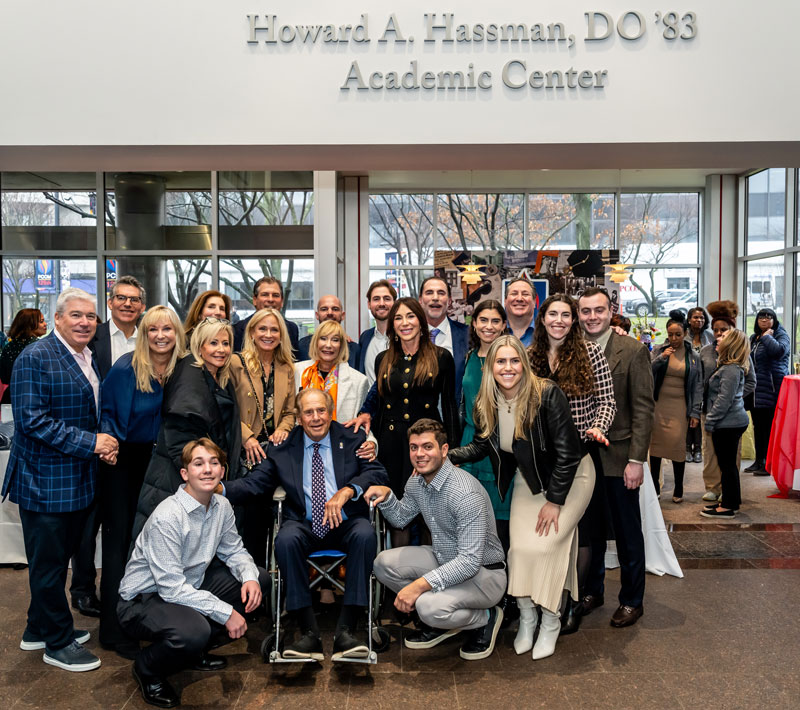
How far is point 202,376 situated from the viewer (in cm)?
355

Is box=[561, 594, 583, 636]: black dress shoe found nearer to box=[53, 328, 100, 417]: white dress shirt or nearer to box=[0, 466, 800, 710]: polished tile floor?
box=[0, 466, 800, 710]: polished tile floor

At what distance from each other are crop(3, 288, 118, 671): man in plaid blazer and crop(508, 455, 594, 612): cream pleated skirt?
77.0 inches

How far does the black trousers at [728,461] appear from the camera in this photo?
630cm

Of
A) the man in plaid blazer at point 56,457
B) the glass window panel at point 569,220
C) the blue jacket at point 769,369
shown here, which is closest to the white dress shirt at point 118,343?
the man in plaid blazer at point 56,457

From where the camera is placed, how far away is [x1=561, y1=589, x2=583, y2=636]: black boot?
378cm

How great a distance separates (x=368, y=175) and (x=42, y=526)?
380 inches

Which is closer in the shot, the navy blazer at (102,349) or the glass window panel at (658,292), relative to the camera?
the navy blazer at (102,349)

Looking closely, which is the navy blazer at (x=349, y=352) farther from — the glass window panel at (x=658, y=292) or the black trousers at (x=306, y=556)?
the glass window panel at (x=658, y=292)

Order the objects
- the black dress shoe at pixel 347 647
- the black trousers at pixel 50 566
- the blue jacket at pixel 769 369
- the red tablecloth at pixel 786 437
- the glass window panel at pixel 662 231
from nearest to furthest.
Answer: the black dress shoe at pixel 347 647
the black trousers at pixel 50 566
the red tablecloth at pixel 786 437
the blue jacket at pixel 769 369
the glass window panel at pixel 662 231

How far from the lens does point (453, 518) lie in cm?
347

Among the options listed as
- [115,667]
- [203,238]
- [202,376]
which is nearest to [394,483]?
[202,376]

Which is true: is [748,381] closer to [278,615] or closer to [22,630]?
[278,615]

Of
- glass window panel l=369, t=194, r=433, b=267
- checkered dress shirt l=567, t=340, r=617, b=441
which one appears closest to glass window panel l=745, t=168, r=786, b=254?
glass window panel l=369, t=194, r=433, b=267

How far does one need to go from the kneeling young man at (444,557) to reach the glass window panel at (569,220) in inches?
394
